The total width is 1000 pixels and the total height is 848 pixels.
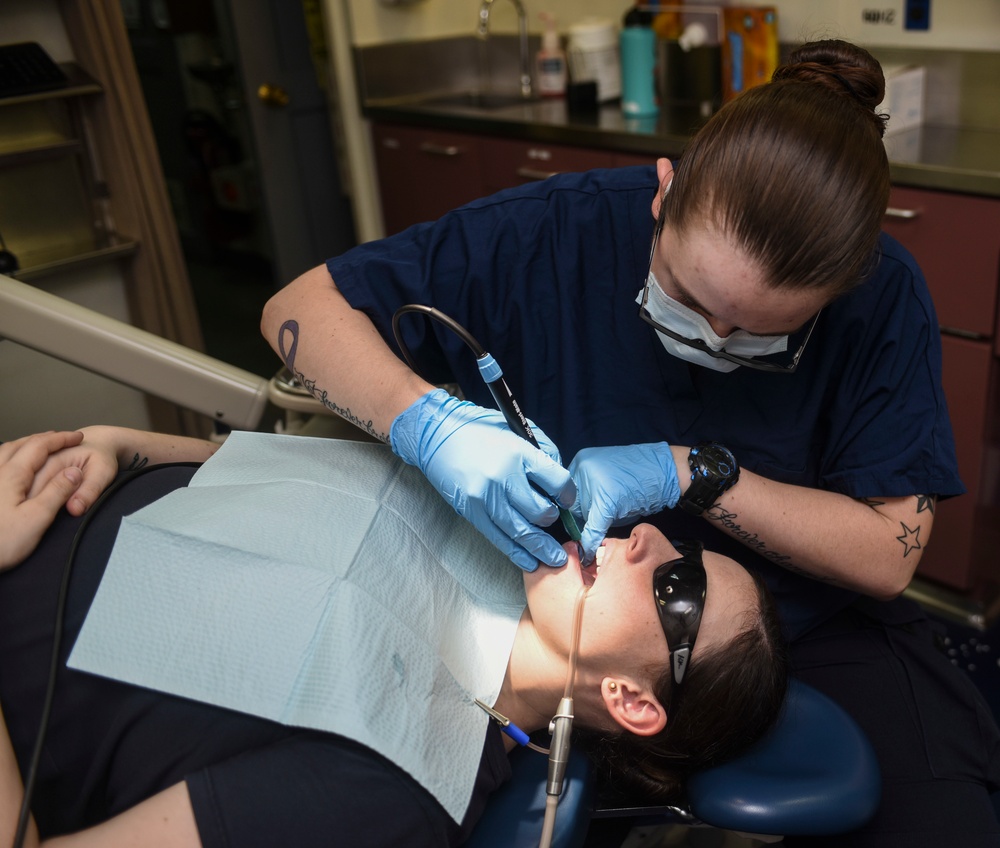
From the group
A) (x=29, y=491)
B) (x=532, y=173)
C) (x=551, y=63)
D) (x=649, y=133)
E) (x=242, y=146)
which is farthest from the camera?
(x=242, y=146)

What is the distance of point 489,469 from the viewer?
106 cm

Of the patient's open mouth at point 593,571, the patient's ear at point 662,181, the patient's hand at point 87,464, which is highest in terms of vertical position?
the patient's ear at point 662,181

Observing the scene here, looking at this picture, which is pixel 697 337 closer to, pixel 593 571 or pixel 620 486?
pixel 620 486

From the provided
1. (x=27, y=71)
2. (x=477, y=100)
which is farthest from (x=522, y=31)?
(x=27, y=71)

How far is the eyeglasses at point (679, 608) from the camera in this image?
1.13 metres

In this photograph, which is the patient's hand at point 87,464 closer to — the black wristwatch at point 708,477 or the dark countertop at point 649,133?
the black wristwatch at point 708,477

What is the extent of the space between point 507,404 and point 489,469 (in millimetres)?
79

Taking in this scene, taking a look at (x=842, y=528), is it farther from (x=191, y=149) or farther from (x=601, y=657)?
(x=191, y=149)

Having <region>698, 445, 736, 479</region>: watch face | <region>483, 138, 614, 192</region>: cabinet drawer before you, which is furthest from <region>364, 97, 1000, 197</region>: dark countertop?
<region>698, 445, 736, 479</region>: watch face

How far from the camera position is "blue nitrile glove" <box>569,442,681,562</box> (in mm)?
1150

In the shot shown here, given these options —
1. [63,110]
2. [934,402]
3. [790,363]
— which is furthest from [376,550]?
[63,110]

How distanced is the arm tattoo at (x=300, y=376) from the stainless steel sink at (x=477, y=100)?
2.13 m

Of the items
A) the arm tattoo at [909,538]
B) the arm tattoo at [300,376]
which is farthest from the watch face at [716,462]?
the arm tattoo at [300,376]

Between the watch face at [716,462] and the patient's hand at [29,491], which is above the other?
the patient's hand at [29,491]
